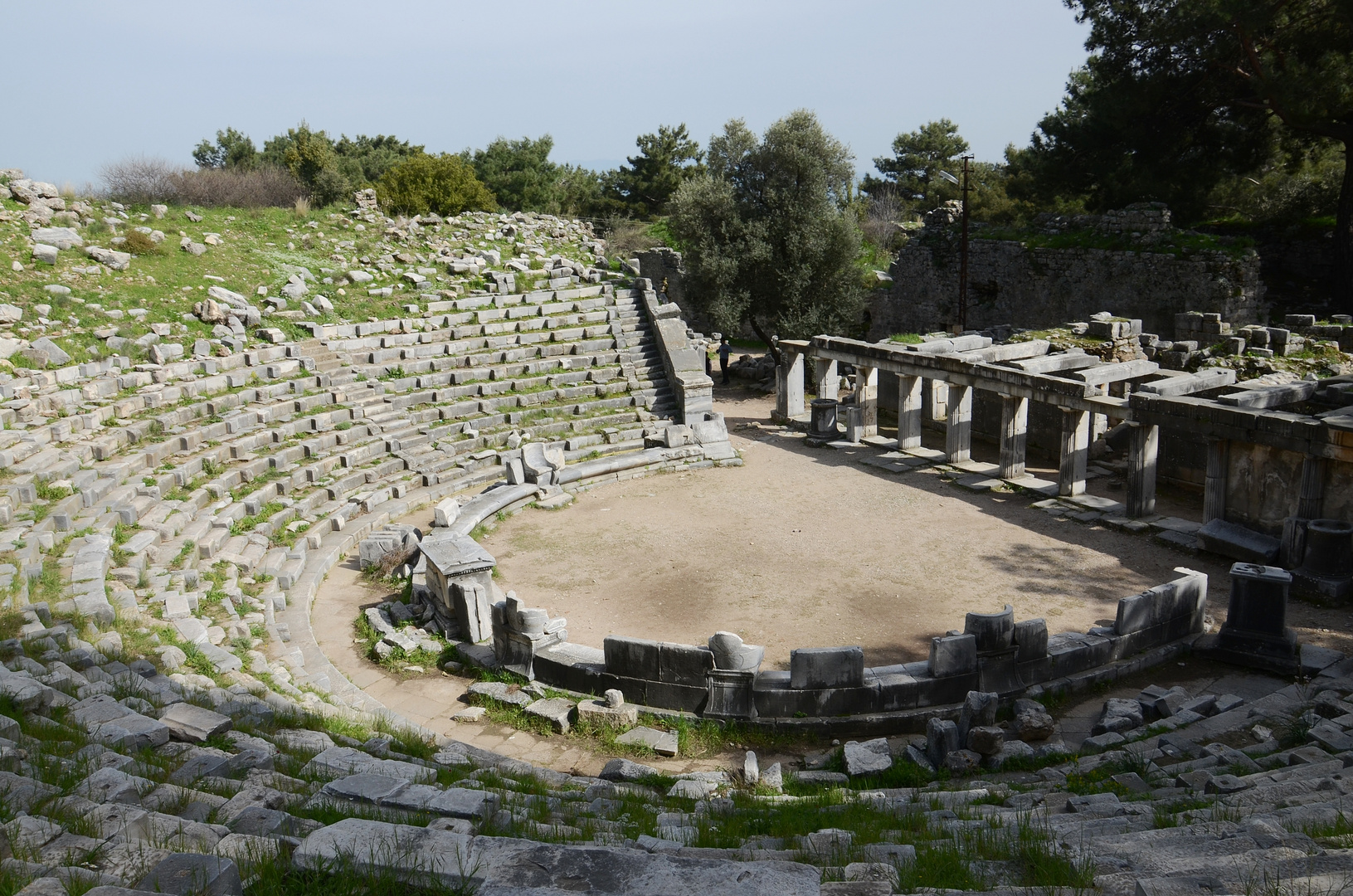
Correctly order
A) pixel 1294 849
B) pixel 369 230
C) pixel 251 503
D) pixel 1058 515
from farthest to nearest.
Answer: pixel 369 230 < pixel 1058 515 < pixel 251 503 < pixel 1294 849

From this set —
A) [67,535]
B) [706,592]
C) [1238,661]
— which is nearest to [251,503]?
[67,535]

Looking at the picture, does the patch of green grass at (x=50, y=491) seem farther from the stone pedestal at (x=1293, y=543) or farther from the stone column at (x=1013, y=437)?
the stone pedestal at (x=1293, y=543)

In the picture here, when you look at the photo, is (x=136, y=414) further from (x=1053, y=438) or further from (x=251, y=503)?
(x=1053, y=438)

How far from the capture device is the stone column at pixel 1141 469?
54.6 feet

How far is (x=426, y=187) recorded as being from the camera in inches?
1196

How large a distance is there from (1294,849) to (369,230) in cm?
2543

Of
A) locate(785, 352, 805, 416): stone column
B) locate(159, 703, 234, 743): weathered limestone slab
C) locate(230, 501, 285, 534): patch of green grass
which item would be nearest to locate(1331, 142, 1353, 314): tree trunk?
locate(785, 352, 805, 416): stone column

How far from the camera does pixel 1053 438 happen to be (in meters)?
21.3

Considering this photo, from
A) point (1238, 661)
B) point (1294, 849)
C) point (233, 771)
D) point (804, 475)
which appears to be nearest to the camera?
point (1294, 849)

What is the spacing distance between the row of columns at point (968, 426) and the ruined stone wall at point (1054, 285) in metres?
7.55

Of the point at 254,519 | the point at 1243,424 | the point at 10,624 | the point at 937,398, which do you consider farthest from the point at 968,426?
the point at 10,624

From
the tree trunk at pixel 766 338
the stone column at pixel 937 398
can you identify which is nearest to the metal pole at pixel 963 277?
the tree trunk at pixel 766 338

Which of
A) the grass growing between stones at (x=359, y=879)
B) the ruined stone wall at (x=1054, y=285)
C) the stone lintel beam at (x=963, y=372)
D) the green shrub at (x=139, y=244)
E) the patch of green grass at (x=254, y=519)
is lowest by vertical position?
the patch of green grass at (x=254, y=519)

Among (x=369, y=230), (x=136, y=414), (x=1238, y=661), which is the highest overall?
(x=369, y=230)
